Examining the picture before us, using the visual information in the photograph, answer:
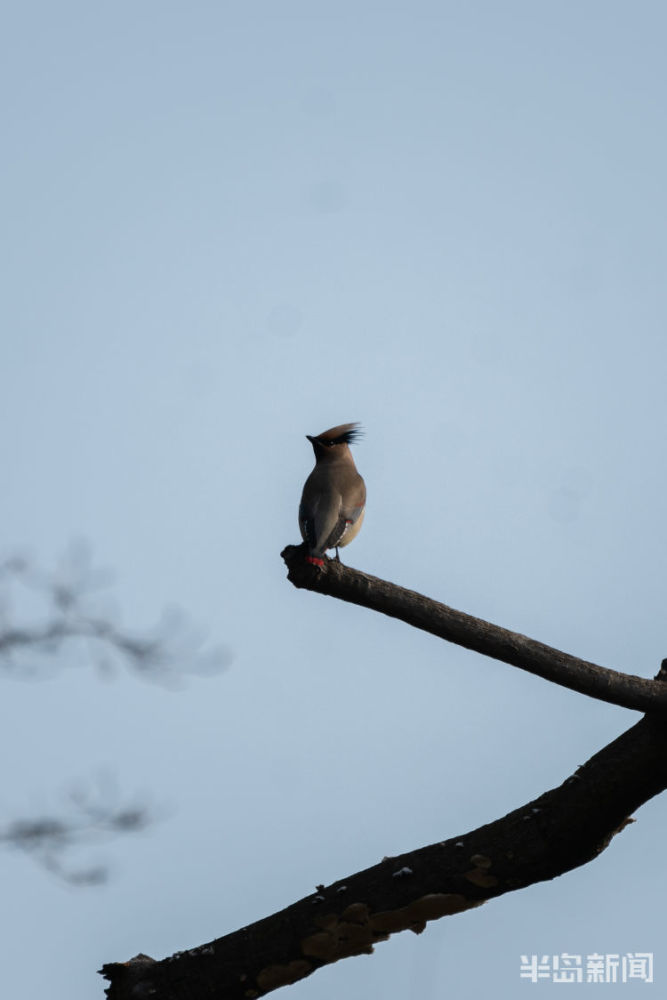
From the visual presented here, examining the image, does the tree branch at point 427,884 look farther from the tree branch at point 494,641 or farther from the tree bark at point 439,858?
the tree branch at point 494,641

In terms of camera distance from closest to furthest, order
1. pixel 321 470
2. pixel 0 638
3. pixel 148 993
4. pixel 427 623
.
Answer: pixel 427 623 → pixel 148 993 → pixel 321 470 → pixel 0 638

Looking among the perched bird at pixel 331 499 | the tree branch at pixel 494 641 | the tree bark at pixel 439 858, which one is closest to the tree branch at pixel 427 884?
the tree bark at pixel 439 858

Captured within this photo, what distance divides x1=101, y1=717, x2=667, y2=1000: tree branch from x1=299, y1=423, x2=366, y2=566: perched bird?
4.71 ft

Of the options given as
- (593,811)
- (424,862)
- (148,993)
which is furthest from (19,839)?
(593,811)

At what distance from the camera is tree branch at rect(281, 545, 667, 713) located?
540 centimetres

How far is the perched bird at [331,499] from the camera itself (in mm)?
6371

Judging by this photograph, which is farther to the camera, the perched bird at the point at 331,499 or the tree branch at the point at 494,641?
the perched bird at the point at 331,499

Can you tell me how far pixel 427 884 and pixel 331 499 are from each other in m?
2.06

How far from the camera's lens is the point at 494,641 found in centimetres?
541

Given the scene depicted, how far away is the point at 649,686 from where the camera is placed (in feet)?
17.9

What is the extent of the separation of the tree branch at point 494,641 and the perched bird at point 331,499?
0.39 m

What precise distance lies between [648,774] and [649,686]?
36 centimetres

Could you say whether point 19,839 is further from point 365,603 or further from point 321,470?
point 365,603

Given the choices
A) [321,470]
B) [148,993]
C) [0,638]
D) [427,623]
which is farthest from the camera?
[0,638]
